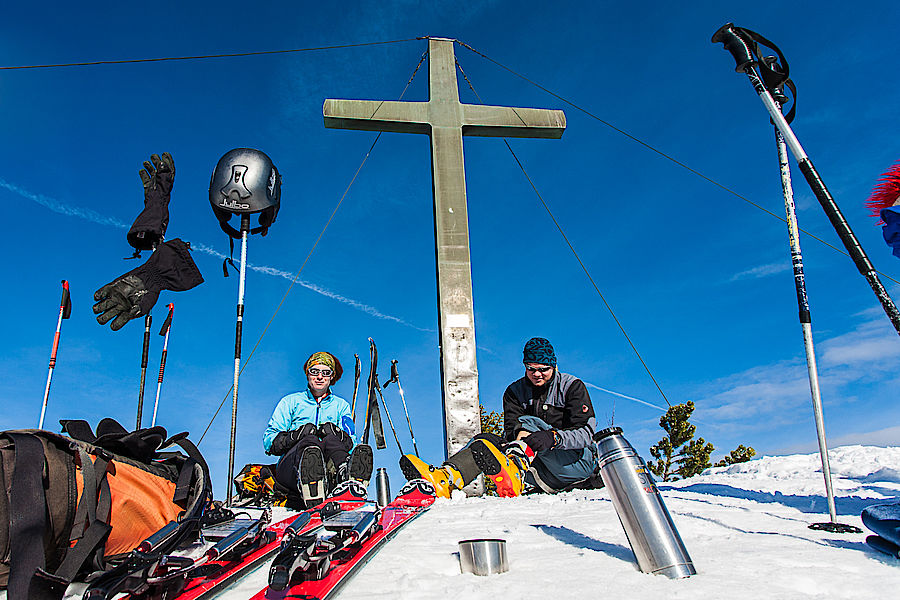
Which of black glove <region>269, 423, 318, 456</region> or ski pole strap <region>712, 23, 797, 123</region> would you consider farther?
black glove <region>269, 423, 318, 456</region>

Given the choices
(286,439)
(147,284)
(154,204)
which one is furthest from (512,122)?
(286,439)

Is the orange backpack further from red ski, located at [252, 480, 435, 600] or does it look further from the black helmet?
the black helmet

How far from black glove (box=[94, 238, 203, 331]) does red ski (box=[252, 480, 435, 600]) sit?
392 centimetres

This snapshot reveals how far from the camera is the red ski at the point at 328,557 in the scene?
1.55m

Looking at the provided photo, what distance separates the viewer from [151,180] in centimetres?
582

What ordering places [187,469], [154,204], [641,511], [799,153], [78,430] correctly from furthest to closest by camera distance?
1. [154,204]
2. [187,469]
3. [799,153]
4. [78,430]
5. [641,511]

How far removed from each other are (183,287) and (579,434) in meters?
4.06

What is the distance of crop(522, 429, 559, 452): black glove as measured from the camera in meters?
4.04

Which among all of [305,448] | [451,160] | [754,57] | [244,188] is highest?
[451,160]

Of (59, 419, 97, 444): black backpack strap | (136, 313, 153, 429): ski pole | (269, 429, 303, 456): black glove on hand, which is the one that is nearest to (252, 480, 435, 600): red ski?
(59, 419, 97, 444): black backpack strap

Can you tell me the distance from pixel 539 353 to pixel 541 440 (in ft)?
2.55

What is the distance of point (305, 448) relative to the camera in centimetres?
376

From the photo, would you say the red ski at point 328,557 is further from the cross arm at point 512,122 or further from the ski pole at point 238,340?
the cross arm at point 512,122

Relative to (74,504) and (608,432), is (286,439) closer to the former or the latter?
(74,504)
